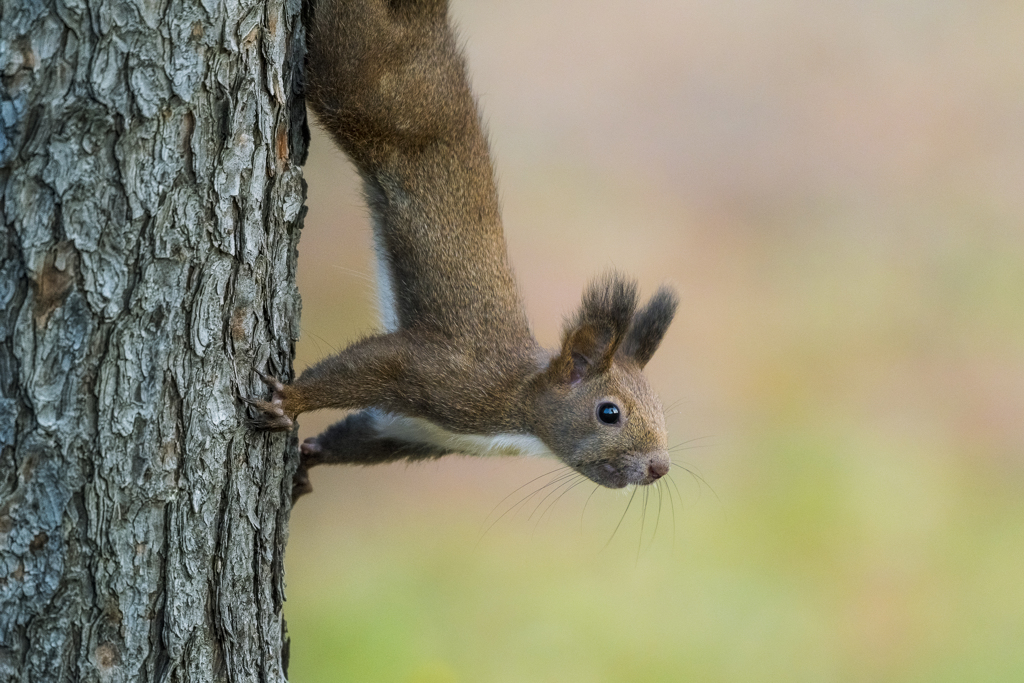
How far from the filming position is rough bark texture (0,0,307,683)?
2.02 metres

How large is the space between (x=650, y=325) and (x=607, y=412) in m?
0.40

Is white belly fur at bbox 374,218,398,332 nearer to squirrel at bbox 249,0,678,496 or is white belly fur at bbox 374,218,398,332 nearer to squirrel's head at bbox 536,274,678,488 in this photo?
squirrel at bbox 249,0,678,496

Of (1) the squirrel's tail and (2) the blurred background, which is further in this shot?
(2) the blurred background

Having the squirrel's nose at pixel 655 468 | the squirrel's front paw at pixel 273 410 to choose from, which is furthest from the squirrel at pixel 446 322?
the squirrel's front paw at pixel 273 410

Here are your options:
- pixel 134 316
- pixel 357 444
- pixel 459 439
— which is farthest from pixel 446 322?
pixel 134 316

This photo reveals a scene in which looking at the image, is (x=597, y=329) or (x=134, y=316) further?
(x=597, y=329)

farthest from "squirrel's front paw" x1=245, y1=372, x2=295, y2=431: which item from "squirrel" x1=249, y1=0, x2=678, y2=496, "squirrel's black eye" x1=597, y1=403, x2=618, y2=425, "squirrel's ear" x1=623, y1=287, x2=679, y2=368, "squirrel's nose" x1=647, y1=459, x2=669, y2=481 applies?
"squirrel's ear" x1=623, y1=287, x2=679, y2=368

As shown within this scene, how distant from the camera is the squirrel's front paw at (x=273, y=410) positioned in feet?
8.13

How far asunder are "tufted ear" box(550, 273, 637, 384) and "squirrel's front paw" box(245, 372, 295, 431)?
106cm

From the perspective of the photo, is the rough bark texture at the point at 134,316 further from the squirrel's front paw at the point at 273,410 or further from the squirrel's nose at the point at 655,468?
the squirrel's nose at the point at 655,468

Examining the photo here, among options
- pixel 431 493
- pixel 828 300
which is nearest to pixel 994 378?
pixel 828 300

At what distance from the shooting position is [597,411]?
3.30 metres

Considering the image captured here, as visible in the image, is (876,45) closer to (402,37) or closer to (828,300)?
(828,300)

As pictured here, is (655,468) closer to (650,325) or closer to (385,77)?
(650,325)
